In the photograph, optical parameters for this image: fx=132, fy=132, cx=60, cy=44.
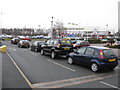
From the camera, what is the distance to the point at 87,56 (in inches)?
326

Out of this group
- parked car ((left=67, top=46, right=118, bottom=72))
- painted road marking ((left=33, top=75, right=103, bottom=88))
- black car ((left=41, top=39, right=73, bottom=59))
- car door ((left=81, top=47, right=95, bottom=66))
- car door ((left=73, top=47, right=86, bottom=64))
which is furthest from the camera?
black car ((left=41, top=39, right=73, bottom=59))

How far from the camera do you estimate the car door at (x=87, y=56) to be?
8.12 metres

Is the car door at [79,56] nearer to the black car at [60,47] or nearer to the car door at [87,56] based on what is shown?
the car door at [87,56]

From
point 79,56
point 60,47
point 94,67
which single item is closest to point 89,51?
point 79,56

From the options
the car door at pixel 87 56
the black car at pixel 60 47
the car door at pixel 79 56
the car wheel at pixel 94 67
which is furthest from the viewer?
the black car at pixel 60 47

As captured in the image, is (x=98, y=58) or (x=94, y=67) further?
(x=94, y=67)

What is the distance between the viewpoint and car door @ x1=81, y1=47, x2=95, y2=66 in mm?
8117

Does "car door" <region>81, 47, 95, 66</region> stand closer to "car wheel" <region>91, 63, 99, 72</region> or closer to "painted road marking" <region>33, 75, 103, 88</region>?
"car wheel" <region>91, 63, 99, 72</region>

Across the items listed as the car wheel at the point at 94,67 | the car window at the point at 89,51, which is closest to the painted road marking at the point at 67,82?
the car wheel at the point at 94,67

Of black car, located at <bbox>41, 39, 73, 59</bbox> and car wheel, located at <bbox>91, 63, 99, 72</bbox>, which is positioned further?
black car, located at <bbox>41, 39, 73, 59</bbox>

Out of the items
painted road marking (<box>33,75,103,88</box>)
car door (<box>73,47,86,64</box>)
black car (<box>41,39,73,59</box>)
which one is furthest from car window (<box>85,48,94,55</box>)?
black car (<box>41,39,73,59</box>)

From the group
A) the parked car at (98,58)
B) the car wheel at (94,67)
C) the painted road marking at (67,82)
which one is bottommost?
the painted road marking at (67,82)

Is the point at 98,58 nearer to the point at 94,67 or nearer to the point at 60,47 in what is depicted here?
the point at 94,67

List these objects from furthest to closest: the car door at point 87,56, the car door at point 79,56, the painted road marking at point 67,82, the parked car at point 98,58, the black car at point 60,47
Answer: the black car at point 60,47 < the car door at point 79,56 < the car door at point 87,56 < the parked car at point 98,58 < the painted road marking at point 67,82
